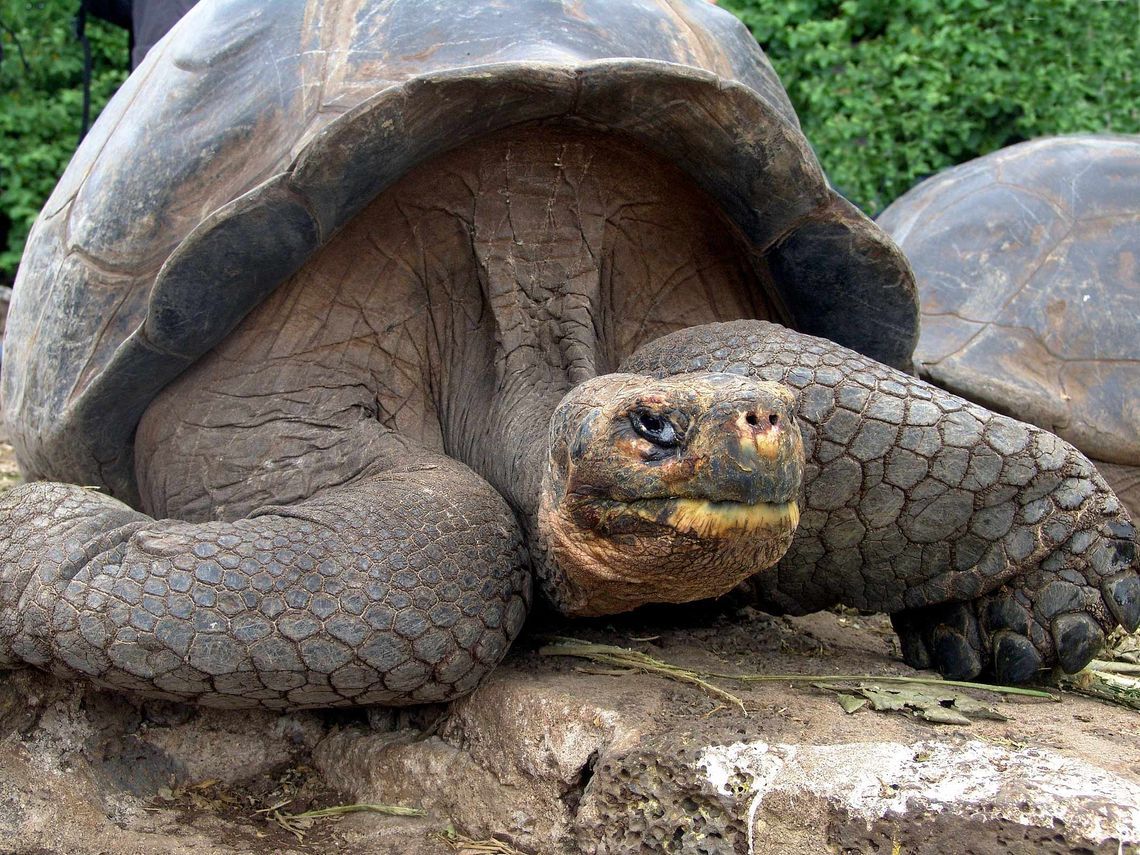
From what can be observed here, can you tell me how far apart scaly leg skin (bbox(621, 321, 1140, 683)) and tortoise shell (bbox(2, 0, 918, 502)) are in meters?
0.54

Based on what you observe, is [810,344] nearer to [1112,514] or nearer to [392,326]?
[1112,514]

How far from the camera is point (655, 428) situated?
6.02ft

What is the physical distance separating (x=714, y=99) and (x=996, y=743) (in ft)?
4.30

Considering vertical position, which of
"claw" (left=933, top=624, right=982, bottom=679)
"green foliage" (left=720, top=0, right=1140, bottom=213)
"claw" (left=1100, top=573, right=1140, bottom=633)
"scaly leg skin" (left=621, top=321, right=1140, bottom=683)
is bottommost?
"green foliage" (left=720, top=0, right=1140, bottom=213)

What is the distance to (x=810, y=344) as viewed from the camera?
2371mm

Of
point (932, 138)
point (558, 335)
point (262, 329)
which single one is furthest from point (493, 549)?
point (932, 138)

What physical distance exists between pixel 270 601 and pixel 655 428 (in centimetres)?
70

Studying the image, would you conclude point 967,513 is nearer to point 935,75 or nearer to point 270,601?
point 270,601

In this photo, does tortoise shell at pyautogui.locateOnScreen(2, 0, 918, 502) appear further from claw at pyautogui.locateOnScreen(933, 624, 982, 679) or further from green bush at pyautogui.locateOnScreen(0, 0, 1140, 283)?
green bush at pyautogui.locateOnScreen(0, 0, 1140, 283)

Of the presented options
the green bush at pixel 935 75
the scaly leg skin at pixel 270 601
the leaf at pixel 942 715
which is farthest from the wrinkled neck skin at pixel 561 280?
the green bush at pixel 935 75

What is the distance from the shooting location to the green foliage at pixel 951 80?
254 inches

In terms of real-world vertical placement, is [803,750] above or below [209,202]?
below

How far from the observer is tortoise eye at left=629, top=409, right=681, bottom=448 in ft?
5.94

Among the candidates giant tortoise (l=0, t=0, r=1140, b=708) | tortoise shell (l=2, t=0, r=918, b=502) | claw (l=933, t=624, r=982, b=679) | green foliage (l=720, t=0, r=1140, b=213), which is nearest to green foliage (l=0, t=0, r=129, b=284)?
green foliage (l=720, t=0, r=1140, b=213)
